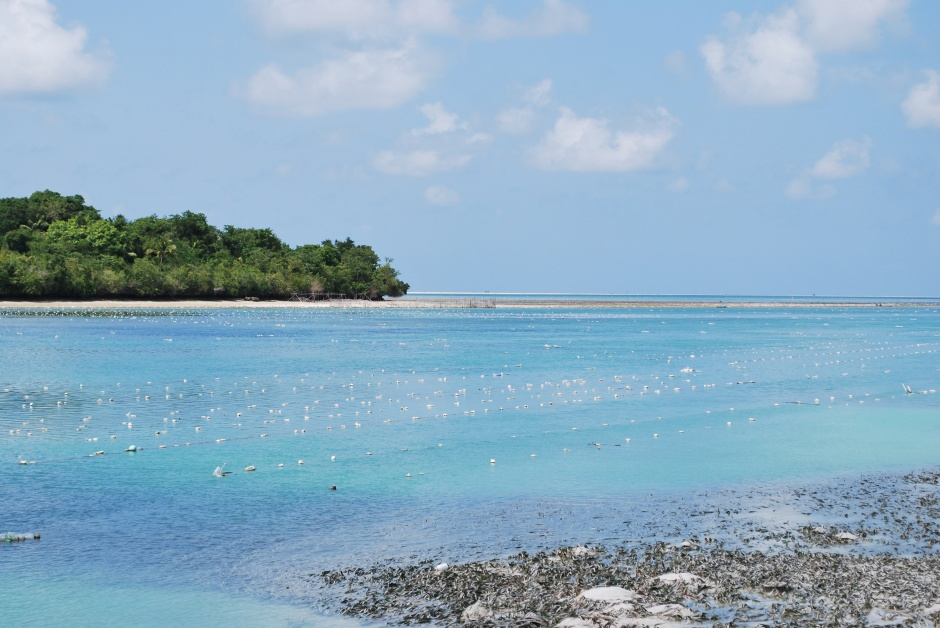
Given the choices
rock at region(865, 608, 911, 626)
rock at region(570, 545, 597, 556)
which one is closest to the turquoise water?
rock at region(570, 545, 597, 556)

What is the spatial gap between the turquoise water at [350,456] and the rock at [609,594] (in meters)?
3.19

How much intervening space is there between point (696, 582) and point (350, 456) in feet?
43.4

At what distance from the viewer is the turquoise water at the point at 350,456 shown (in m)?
14.6

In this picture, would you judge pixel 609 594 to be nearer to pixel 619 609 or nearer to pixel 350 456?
pixel 619 609

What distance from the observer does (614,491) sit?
20375mm

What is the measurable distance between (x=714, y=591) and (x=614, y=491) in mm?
7573

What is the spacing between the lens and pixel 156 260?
159000mm

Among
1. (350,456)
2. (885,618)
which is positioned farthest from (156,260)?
(885,618)

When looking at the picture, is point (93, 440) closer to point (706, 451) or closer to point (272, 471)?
point (272, 471)

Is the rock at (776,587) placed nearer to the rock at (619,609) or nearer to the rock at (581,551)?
the rock at (619,609)

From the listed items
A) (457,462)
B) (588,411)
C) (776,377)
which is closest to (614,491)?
(457,462)

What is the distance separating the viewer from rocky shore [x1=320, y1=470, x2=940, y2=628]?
11914 millimetres

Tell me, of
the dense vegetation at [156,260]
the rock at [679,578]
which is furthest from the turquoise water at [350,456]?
the dense vegetation at [156,260]

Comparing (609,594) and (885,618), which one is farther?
(609,594)
